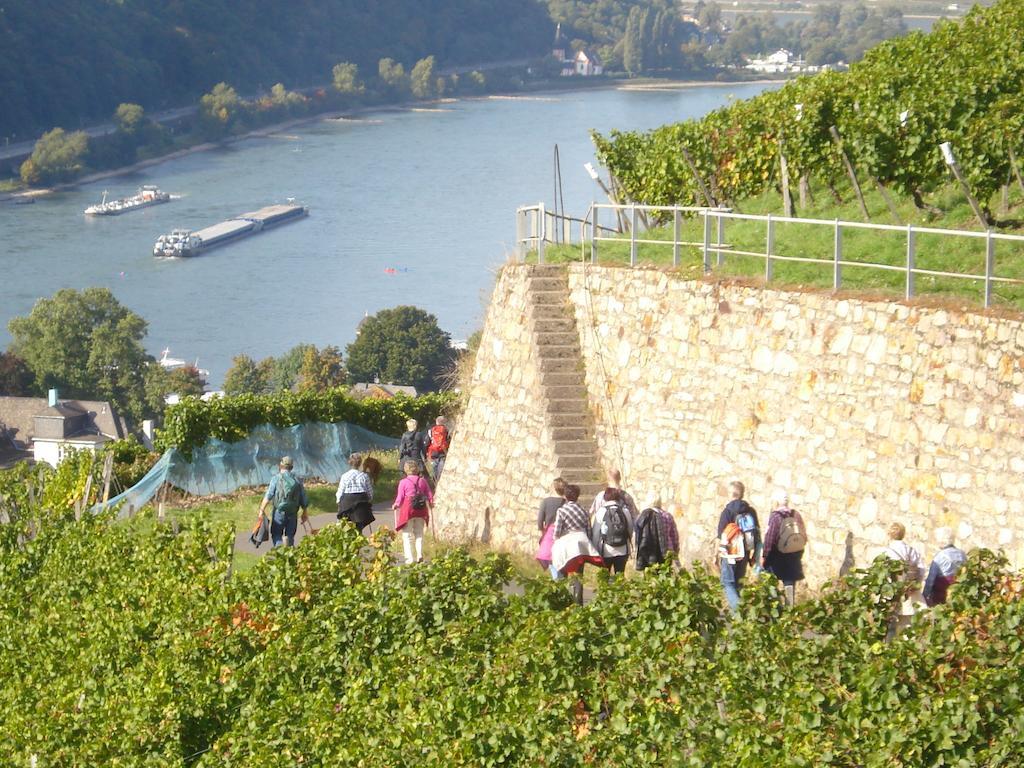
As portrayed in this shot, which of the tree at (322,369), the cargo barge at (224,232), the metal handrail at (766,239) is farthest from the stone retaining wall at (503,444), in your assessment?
the cargo barge at (224,232)

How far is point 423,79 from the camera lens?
143 meters

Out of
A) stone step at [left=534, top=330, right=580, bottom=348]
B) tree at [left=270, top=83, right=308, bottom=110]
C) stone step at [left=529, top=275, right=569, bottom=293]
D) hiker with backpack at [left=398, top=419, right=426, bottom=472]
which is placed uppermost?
stone step at [left=529, top=275, right=569, bottom=293]

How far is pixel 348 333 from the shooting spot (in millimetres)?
85938

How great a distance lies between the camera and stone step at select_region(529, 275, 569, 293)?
56.5 ft

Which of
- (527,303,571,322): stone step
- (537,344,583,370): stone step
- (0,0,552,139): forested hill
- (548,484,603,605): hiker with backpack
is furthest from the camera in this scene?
(0,0,552,139): forested hill

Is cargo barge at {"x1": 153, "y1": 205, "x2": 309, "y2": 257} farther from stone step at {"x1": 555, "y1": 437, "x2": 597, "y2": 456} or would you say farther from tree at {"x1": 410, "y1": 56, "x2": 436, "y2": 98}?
A: stone step at {"x1": 555, "y1": 437, "x2": 597, "y2": 456}

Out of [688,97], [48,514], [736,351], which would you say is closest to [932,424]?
[736,351]

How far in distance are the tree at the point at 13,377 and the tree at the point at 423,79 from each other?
7211cm

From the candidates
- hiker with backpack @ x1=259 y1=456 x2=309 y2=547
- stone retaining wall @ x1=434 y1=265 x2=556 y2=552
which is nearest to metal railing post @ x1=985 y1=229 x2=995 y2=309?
stone retaining wall @ x1=434 y1=265 x2=556 y2=552

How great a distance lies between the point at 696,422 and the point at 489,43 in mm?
144336

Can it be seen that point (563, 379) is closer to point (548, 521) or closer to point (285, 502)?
point (285, 502)

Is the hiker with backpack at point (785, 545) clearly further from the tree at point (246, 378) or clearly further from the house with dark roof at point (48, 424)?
the tree at point (246, 378)

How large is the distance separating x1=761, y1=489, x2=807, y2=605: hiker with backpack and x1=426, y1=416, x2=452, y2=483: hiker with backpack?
24.1 feet

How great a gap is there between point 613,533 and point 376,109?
441 feet
